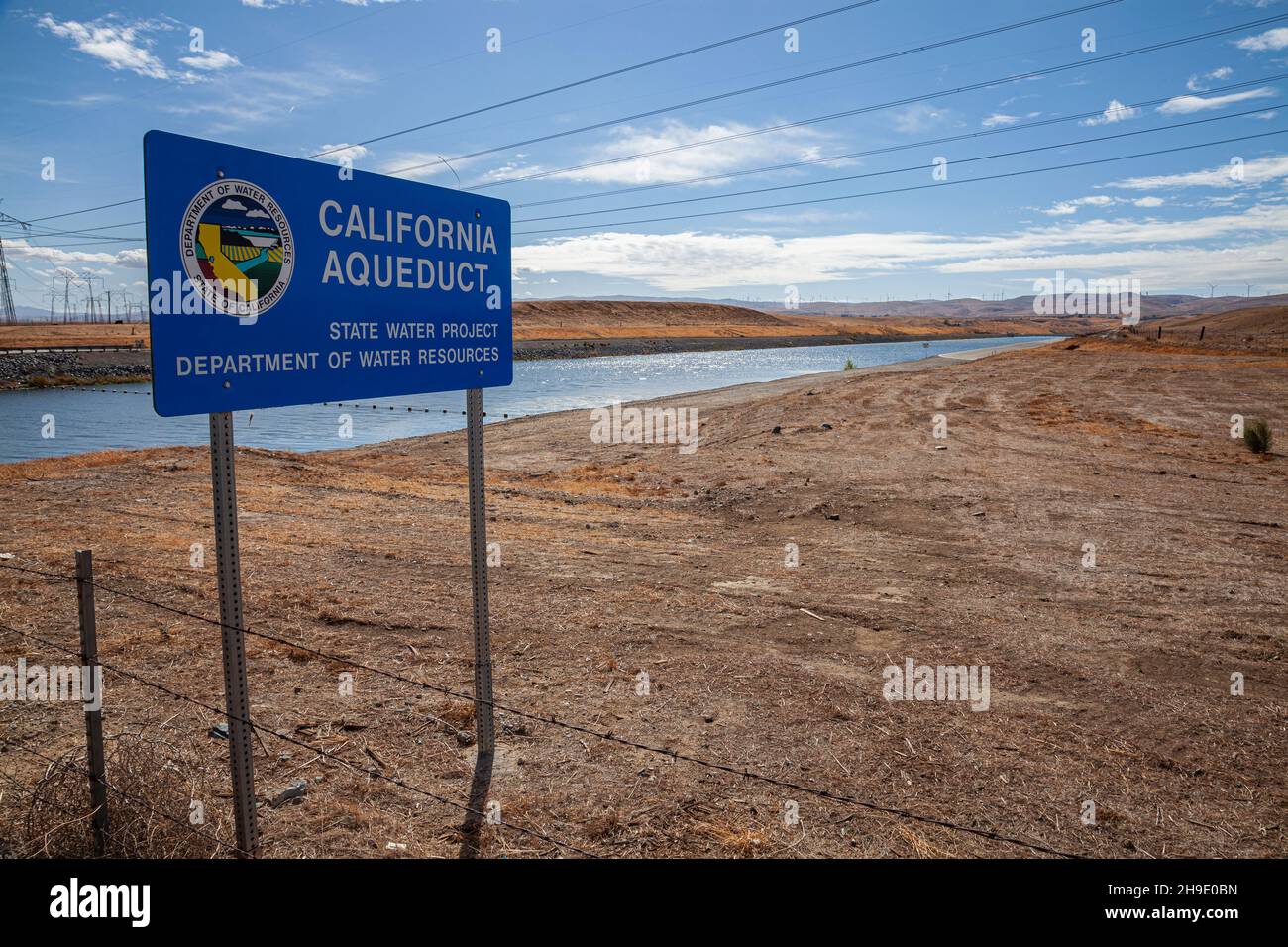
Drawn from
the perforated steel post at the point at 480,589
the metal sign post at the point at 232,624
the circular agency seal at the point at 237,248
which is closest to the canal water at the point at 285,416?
the perforated steel post at the point at 480,589

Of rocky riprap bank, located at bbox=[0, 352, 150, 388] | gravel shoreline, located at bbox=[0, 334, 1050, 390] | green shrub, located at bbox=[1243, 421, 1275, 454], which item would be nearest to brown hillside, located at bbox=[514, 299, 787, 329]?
gravel shoreline, located at bbox=[0, 334, 1050, 390]

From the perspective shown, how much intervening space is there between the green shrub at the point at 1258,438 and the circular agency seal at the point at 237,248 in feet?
73.4

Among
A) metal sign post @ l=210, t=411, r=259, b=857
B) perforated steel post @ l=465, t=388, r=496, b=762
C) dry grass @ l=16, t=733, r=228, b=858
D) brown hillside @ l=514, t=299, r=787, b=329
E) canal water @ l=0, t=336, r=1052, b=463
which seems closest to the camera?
metal sign post @ l=210, t=411, r=259, b=857

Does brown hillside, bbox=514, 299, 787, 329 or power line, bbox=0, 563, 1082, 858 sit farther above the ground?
brown hillside, bbox=514, 299, 787, 329

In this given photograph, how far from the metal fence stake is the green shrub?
2314 centimetres

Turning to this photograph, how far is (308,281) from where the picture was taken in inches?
171

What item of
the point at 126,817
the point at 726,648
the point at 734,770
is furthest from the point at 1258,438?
the point at 126,817

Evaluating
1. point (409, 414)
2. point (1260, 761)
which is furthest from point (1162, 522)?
point (409, 414)

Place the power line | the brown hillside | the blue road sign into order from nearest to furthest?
the blue road sign → the power line → the brown hillside

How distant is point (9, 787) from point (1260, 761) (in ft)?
26.0

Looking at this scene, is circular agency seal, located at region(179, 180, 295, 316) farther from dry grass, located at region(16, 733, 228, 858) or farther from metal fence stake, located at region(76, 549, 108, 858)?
dry grass, located at region(16, 733, 228, 858)

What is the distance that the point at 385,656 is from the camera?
7.41 meters

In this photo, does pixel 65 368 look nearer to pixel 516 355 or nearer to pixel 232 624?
pixel 516 355

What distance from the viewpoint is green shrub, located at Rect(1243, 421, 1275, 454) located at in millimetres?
19688
